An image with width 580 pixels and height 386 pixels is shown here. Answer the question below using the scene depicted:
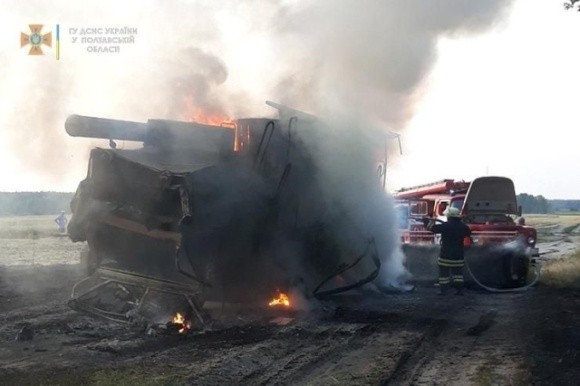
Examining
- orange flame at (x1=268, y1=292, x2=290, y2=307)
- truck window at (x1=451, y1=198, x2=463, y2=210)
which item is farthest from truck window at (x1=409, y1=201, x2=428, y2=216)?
orange flame at (x1=268, y1=292, x2=290, y2=307)

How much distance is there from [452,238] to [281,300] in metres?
4.10

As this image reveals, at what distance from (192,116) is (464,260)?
6.54m

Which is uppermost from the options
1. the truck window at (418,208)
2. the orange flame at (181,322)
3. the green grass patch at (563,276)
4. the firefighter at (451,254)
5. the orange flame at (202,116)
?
the orange flame at (202,116)

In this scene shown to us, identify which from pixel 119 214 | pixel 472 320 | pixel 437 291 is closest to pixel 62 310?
pixel 119 214

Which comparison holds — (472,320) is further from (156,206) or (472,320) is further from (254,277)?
(156,206)

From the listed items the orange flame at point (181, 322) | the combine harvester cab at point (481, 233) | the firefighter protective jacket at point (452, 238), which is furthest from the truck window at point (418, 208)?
the orange flame at point (181, 322)

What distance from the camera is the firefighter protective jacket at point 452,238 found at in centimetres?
1145

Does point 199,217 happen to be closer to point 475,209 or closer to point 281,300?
point 281,300

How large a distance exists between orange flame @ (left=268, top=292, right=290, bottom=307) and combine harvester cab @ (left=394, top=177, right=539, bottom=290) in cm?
496

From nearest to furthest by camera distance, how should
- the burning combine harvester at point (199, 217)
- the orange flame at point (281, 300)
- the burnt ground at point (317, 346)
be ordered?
the burnt ground at point (317, 346) → the burning combine harvester at point (199, 217) → the orange flame at point (281, 300)

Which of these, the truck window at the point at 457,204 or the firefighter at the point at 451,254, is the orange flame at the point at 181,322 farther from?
the truck window at the point at 457,204

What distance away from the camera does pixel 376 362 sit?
244 inches

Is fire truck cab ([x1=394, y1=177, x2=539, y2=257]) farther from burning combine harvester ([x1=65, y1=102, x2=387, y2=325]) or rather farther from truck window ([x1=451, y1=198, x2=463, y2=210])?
burning combine harvester ([x1=65, y1=102, x2=387, y2=325])

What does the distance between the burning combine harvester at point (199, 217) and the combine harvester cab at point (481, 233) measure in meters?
3.60
